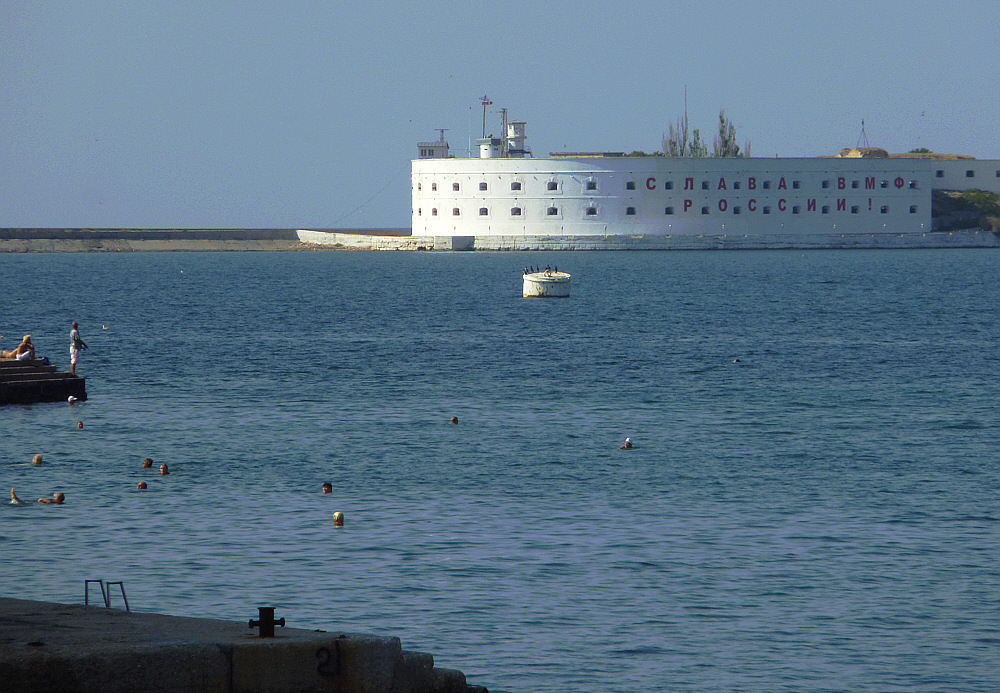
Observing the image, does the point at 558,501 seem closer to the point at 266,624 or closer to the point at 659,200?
the point at 266,624

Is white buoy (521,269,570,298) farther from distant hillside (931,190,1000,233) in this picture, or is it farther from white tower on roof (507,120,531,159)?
distant hillside (931,190,1000,233)

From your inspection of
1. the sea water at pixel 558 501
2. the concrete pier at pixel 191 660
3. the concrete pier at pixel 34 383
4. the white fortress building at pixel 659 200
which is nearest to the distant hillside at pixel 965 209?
the white fortress building at pixel 659 200

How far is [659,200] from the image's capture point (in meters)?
147

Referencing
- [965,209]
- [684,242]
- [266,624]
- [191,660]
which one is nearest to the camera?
[191,660]

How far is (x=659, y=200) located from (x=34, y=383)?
119m

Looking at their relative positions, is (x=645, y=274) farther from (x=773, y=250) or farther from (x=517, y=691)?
(x=517, y=691)

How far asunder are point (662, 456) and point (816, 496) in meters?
4.72

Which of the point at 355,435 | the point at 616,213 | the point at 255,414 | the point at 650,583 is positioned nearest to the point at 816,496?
the point at 650,583

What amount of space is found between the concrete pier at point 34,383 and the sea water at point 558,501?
29.5 inches

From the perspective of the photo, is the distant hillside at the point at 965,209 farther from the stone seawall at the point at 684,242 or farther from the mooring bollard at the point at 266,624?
the mooring bollard at the point at 266,624

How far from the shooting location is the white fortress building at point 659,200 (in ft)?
475

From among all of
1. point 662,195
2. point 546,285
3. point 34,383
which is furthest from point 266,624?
point 662,195

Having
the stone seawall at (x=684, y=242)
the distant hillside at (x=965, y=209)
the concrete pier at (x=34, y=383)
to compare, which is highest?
the distant hillside at (x=965, y=209)

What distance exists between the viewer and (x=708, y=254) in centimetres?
15362
